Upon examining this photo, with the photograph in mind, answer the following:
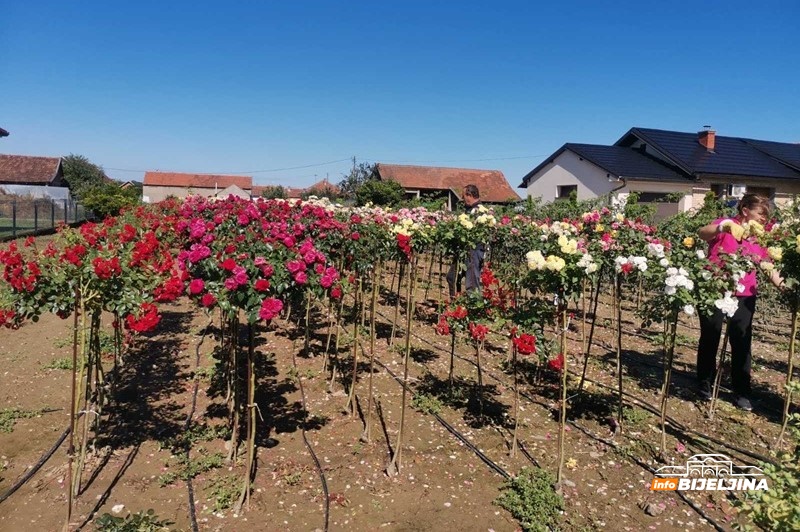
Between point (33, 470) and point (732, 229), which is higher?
point (732, 229)

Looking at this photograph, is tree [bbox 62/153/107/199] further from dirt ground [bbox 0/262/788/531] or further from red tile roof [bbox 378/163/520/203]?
dirt ground [bbox 0/262/788/531]

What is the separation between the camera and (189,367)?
546 centimetres

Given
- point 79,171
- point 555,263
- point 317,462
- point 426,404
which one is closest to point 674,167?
point 426,404

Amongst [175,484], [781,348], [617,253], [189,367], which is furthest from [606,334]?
[175,484]

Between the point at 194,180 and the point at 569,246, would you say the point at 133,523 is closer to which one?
the point at 569,246

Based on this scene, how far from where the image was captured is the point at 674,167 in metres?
21.4

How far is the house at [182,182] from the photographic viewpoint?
5500 cm

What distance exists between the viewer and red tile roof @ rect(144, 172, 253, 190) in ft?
183

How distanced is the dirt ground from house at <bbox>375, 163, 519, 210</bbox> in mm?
30046

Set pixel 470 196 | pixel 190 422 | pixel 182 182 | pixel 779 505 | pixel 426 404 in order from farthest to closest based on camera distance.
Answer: pixel 182 182
pixel 470 196
pixel 426 404
pixel 190 422
pixel 779 505

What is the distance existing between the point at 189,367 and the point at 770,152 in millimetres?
27473

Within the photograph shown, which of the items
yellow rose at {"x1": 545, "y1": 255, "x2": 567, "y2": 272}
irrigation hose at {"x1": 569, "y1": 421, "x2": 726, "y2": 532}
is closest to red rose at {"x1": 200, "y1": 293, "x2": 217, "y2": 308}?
yellow rose at {"x1": 545, "y1": 255, "x2": 567, "y2": 272}

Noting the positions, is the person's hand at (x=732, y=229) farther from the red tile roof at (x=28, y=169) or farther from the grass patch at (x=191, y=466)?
the red tile roof at (x=28, y=169)

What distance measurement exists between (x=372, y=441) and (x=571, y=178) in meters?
21.9
